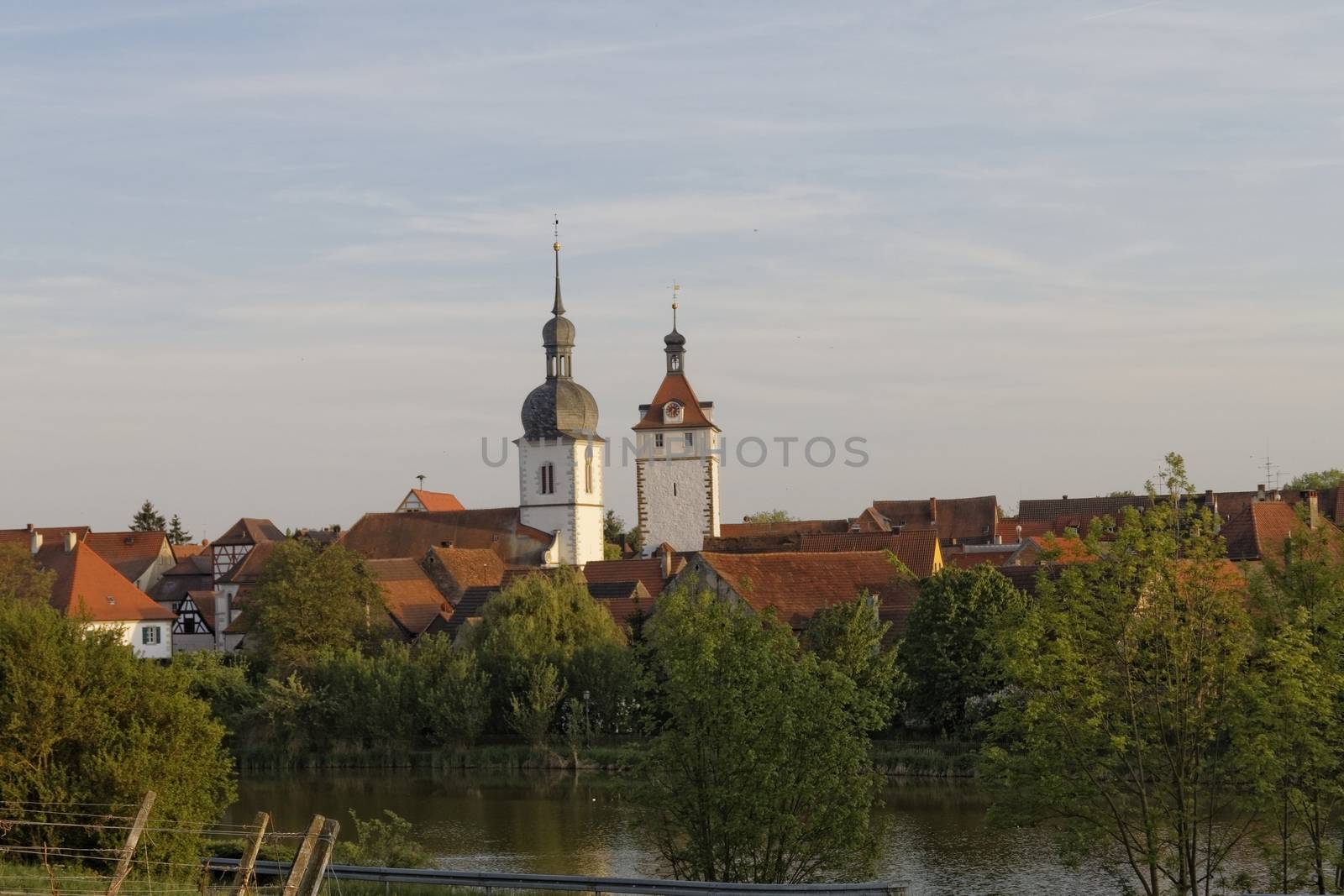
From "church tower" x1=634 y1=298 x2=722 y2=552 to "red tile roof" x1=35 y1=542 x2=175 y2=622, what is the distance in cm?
2971

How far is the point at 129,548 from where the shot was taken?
97562 mm

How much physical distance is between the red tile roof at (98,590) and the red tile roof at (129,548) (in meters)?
25.0

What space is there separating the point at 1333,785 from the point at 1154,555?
3.56m

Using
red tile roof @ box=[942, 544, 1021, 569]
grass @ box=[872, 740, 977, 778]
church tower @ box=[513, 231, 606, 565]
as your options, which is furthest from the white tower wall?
grass @ box=[872, 740, 977, 778]

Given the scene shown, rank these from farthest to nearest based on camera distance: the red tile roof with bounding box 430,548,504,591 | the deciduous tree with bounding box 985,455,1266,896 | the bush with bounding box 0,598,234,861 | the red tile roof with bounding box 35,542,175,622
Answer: the red tile roof with bounding box 430,548,504,591
the red tile roof with bounding box 35,542,175,622
the bush with bounding box 0,598,234,861
the deciduous tree with bounding box 985,455,1266,896

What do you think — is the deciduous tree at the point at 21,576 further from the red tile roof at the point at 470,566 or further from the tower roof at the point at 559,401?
the tower roof at the point at 559,401

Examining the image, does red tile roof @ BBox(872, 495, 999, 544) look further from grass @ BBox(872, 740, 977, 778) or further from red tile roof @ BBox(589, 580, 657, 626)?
grass @ BBox(872, 740, 977, 778)

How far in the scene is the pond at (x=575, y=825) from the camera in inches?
1176

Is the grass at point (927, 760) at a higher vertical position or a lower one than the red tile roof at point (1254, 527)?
lower

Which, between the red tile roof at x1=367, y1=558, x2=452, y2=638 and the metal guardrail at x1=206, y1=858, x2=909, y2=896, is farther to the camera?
the red tile roof at x1=367, y1=558, x2=452, y2=638

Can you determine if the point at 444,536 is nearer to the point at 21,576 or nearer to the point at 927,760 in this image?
the point at 21,576

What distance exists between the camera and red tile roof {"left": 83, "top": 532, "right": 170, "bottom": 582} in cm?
9606

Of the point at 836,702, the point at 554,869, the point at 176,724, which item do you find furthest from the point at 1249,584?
the point at 176,724

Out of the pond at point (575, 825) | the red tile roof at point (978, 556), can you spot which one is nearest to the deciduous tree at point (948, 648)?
the pond at point (575, 825)
